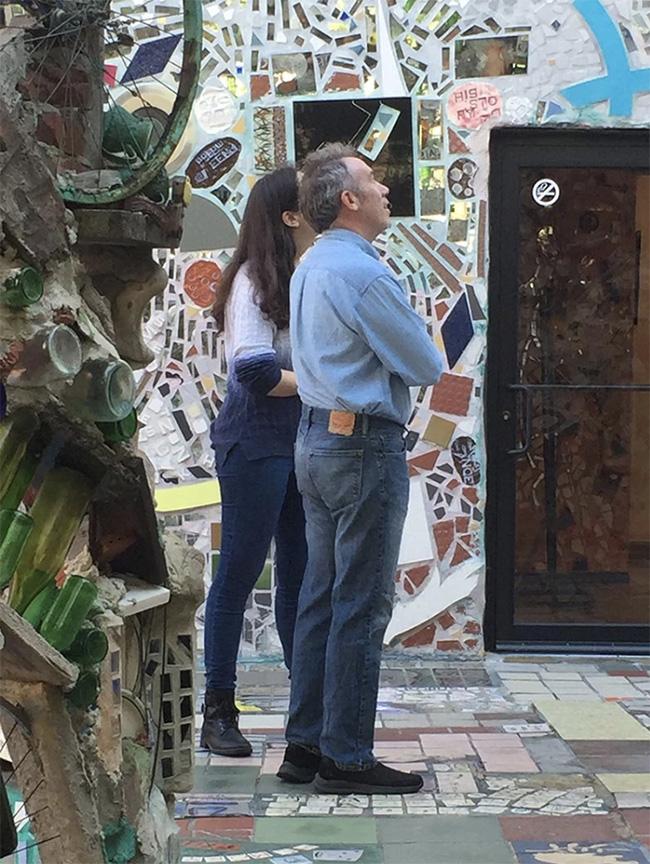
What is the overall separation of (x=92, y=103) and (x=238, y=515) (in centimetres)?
197

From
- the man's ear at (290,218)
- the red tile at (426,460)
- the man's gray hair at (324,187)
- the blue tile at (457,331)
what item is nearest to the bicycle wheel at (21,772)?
the man's gray hair at (324,187)

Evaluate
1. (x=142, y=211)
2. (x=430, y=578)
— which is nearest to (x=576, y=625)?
(x=430, y=578)

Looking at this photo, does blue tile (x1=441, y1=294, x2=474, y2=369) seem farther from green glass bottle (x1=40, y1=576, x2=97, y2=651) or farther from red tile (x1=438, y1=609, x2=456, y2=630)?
green glass bottle (x1=40, y1=576, x2=97, y2=651)

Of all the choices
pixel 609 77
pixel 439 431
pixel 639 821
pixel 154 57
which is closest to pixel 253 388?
pixel 639 821

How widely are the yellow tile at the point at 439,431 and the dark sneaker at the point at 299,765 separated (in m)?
2.09

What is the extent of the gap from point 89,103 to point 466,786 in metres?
2.35

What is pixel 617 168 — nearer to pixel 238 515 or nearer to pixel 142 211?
→ pixel 238 515

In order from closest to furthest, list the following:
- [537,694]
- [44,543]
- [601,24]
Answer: [44,543] < [537,694] < [601,24]

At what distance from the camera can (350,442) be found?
357 centimetres

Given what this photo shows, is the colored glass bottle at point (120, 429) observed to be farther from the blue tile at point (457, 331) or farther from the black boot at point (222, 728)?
the blue tile at point (457, 331)

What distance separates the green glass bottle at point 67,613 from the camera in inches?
Result: 79.2

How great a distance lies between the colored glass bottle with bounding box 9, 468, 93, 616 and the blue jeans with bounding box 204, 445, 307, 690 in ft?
6.05

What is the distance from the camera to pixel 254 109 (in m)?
5.63

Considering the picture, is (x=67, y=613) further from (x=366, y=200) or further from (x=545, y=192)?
(x=545, y=192)
